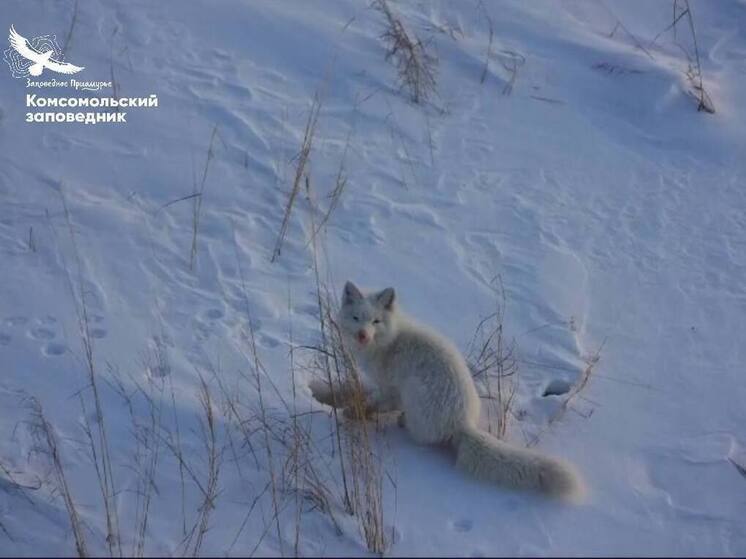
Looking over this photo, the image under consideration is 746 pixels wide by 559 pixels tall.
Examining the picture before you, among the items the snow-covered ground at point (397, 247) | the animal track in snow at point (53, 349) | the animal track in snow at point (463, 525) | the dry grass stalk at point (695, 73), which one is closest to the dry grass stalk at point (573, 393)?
the snow-covered ground at point (397, 247)

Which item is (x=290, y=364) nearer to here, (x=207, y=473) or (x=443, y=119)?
(x=207, y=473)

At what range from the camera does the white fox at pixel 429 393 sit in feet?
12.8

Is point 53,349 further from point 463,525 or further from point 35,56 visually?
point 35,56

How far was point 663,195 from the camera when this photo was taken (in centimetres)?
679

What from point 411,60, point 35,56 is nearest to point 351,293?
point 411,60

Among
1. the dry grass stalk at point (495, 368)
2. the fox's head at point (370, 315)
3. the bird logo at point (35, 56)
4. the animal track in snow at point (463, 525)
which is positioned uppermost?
the fox's head at point (370, 315)

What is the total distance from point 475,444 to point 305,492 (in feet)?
2.49

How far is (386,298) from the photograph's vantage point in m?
4.36

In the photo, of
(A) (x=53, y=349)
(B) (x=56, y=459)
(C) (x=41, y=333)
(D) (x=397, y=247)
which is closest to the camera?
(B) (x=56, y=459)

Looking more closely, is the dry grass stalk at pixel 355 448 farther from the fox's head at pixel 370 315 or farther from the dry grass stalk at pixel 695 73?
the dry grass stalk at pixel 695 73

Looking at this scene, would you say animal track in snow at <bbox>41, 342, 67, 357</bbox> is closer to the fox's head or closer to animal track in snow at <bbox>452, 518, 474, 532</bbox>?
the fox's head

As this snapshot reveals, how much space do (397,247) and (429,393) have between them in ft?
6.23

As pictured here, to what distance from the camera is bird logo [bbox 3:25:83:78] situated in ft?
22.7

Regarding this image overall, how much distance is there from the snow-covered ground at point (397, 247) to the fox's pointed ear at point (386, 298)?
597mm
